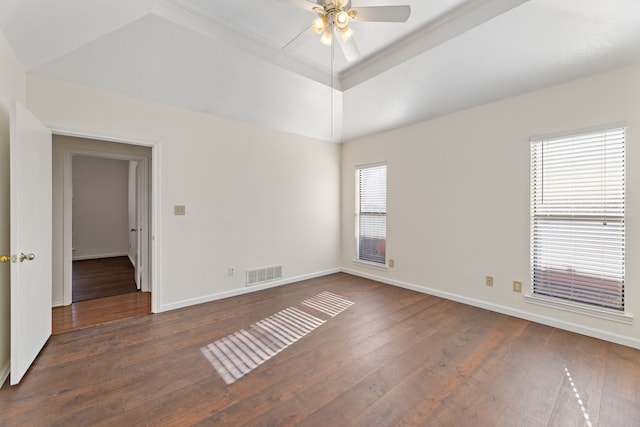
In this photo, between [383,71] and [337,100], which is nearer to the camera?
[383,71]

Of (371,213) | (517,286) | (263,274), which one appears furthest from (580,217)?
(263,274)

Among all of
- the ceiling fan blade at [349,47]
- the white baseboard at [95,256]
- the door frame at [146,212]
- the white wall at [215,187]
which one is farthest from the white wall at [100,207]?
the ceiling fan blade at [349,47]

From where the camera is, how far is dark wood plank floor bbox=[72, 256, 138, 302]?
3.99 meters

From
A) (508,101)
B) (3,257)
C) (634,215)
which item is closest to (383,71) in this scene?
(508,101)

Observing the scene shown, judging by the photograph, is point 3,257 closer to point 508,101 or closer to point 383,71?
point 383,71

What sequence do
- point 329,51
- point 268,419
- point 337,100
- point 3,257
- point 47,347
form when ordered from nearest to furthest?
point 268,419
point 3,257
point 47,347
point 329,51
point 337,100

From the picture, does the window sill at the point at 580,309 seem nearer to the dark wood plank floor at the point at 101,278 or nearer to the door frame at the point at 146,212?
the door frame at the point at 146,212

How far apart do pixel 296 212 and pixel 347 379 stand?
2.95m

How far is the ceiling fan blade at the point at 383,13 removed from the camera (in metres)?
1.82

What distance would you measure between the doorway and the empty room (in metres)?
0.04

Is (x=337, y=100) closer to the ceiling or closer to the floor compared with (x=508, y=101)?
closer to the ceiling

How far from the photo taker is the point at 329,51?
305 cm

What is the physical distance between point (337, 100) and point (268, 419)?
380 cm

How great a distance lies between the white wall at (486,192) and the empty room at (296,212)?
0.02m
